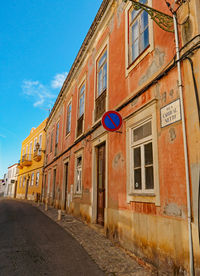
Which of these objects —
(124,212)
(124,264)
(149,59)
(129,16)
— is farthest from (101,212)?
(129,16)

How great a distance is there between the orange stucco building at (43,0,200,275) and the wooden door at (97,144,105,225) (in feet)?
0.11

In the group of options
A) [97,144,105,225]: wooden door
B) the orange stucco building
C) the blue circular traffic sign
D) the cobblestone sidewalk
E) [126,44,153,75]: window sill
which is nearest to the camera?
the orange stucco building

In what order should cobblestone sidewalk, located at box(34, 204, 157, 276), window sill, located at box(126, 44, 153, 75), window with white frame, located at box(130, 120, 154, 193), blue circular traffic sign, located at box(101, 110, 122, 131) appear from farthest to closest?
blue circular traffic sign, located at box(101, 110, 122, 131)
window sill, located at box(126, 44, 153, 75)
window with white frame, located at box(130, 120, 154, 193)
cobblestone sidewalk, located at box(34, 204, 157, 276)

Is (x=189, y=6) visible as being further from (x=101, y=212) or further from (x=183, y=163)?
(x=101, y=212)

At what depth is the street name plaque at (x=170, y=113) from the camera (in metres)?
3.92

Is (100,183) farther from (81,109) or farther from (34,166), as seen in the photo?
(34,166)

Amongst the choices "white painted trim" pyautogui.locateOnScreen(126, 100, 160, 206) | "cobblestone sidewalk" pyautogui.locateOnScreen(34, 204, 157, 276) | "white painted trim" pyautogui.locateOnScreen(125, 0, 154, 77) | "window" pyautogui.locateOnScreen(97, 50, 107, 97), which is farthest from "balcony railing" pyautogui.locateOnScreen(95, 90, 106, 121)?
"cobblestone sidewalk" pyautogui.locateOnScreen(34, 204, 157, 276)

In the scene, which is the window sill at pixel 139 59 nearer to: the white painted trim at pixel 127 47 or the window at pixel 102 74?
the white painted trim at pixel 127 47

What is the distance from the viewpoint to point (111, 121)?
19.1 feet

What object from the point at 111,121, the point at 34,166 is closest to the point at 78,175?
the point at 111,121

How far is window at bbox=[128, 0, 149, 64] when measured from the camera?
5.58 meters

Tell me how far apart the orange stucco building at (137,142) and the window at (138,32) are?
27 millimetres

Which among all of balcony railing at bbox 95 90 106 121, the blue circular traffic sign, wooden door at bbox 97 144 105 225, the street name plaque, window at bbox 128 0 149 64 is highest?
window at bbox 128 0 149 64

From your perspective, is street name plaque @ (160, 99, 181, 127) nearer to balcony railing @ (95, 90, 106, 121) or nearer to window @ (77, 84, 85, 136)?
balcony railing @ (95, 90, 106, 121)
